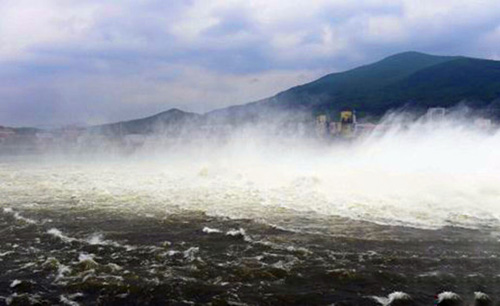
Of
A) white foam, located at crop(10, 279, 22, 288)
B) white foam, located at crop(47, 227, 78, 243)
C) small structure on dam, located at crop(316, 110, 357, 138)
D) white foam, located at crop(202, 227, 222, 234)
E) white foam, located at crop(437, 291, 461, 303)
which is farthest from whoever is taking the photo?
small structure on dam, located at crop(316, 110, 357, 138)

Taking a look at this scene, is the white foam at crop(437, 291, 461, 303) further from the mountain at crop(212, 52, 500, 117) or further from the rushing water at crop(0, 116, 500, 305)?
the mountain at crop(212, 52, 500, 117)

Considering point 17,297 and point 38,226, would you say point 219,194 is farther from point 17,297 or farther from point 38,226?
point 17,297

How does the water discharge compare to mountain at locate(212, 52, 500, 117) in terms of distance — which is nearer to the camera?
the water discharge

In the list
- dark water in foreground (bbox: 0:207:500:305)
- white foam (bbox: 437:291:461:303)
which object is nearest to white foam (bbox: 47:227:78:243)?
dark water in foreground (bbox: 0:207:500:305)

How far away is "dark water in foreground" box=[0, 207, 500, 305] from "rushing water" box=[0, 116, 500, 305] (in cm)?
4

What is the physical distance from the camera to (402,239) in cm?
1381

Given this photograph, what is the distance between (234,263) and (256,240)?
2.44 metres

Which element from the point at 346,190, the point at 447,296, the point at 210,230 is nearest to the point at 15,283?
the point at 210,230

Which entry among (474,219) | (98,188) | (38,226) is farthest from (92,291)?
(98,188)

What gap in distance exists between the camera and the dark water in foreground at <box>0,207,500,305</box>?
9.53 metres

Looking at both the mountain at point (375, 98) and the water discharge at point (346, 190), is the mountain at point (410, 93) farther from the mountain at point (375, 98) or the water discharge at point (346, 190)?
the water discharge at point (346, 190)

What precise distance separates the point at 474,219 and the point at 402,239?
4.63 metres

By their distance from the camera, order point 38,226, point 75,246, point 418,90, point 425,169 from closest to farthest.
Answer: point 75,246 → point 38,226 → point 425,169 → point 418,90

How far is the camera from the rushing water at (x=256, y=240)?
979 cm
